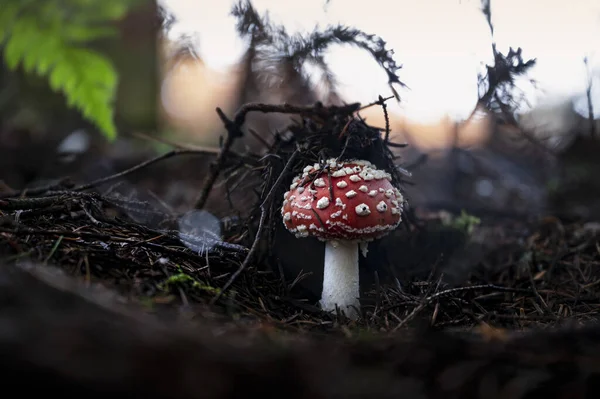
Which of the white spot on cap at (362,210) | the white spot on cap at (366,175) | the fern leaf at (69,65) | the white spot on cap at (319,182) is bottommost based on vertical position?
the white spot on cap at (362,210)

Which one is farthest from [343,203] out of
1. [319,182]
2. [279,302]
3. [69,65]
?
[69,65]

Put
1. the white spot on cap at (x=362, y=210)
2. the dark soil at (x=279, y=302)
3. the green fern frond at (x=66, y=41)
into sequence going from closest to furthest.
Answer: the dark soil at (x=279, y=302), the white spot on cap at (x=362, y=210), the green fern frond at (x=66, y=41)

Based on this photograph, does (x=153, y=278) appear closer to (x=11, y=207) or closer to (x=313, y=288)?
(x=11, y=207)

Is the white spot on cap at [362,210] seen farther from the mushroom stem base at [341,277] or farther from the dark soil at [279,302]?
the dark soil at [279,302]

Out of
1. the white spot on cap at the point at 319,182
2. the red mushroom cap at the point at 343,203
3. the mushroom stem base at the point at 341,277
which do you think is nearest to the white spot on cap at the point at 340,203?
the red mushroom cap at the point at 343,203

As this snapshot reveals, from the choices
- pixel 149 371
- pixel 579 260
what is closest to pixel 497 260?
pixel 579 260

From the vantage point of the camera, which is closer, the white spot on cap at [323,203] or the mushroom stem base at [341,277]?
the white spot on cap at [323,203]

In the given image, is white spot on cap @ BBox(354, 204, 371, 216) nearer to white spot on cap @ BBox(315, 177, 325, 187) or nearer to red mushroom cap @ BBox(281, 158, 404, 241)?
red mushroom cap @ BBox(281, 158, 404, 241)

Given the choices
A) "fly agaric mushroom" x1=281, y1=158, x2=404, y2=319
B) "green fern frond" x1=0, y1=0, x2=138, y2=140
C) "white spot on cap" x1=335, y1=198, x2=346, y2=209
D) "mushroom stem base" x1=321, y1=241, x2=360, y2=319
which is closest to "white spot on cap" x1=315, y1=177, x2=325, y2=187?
"fly agaric mushroom" x1=281, y1=158, x2=404, y2=319
